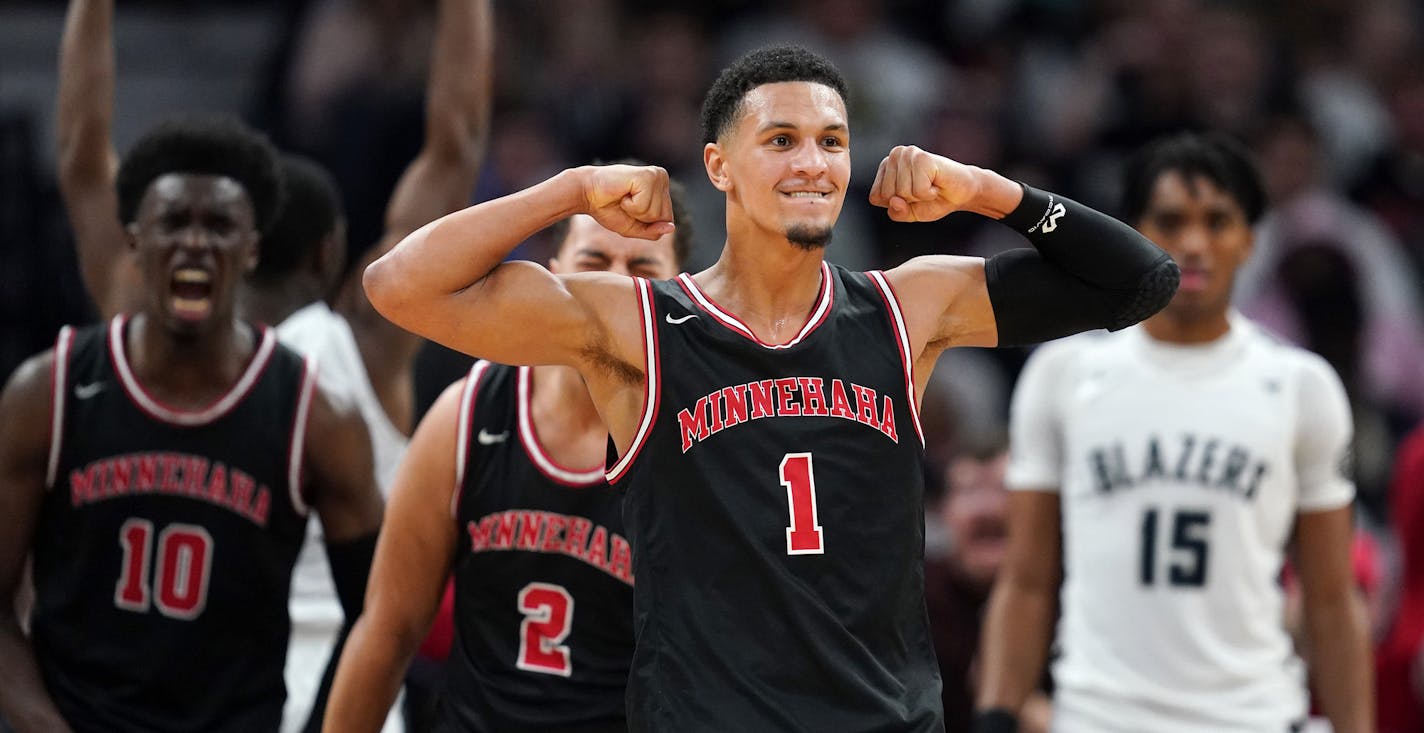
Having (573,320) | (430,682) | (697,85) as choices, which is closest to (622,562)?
(573,320)

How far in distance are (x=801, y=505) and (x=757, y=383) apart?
0.24 m

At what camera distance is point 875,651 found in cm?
358

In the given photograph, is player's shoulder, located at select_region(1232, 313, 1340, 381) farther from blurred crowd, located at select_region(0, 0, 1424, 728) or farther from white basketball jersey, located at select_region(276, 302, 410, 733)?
blurred crowd, located at select_region(0, 0, 1424, 728)

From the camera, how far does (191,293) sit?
15.6 feet

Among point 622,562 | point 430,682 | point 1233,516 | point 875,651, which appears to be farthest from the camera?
point 430,682

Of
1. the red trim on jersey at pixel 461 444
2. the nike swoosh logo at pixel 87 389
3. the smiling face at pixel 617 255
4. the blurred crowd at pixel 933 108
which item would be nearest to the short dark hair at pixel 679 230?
the smiling face at pixel 617 255

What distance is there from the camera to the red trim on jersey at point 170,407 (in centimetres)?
469

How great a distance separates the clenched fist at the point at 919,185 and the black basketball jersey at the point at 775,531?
10.6 inches

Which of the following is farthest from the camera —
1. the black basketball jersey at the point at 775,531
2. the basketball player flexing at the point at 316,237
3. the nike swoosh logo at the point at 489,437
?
the basketball player flexing at the point at 316,237

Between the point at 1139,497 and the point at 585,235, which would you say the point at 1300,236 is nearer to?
the point at 1139,497

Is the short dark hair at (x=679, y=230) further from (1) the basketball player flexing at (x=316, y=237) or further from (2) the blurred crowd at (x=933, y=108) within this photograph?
(2) the blurred crowd at (x=933, y=108)

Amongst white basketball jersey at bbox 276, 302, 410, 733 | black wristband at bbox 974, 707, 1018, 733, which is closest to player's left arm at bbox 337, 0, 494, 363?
white basketball jersey at bbox 276, 302, 410, 733

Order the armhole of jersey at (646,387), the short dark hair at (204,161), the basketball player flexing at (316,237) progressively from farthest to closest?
the basketball player flexing at (316,237)
the short dark hair at (204,161)
the armhole of jersey at (646,387)

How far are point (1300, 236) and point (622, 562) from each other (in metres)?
6.32
